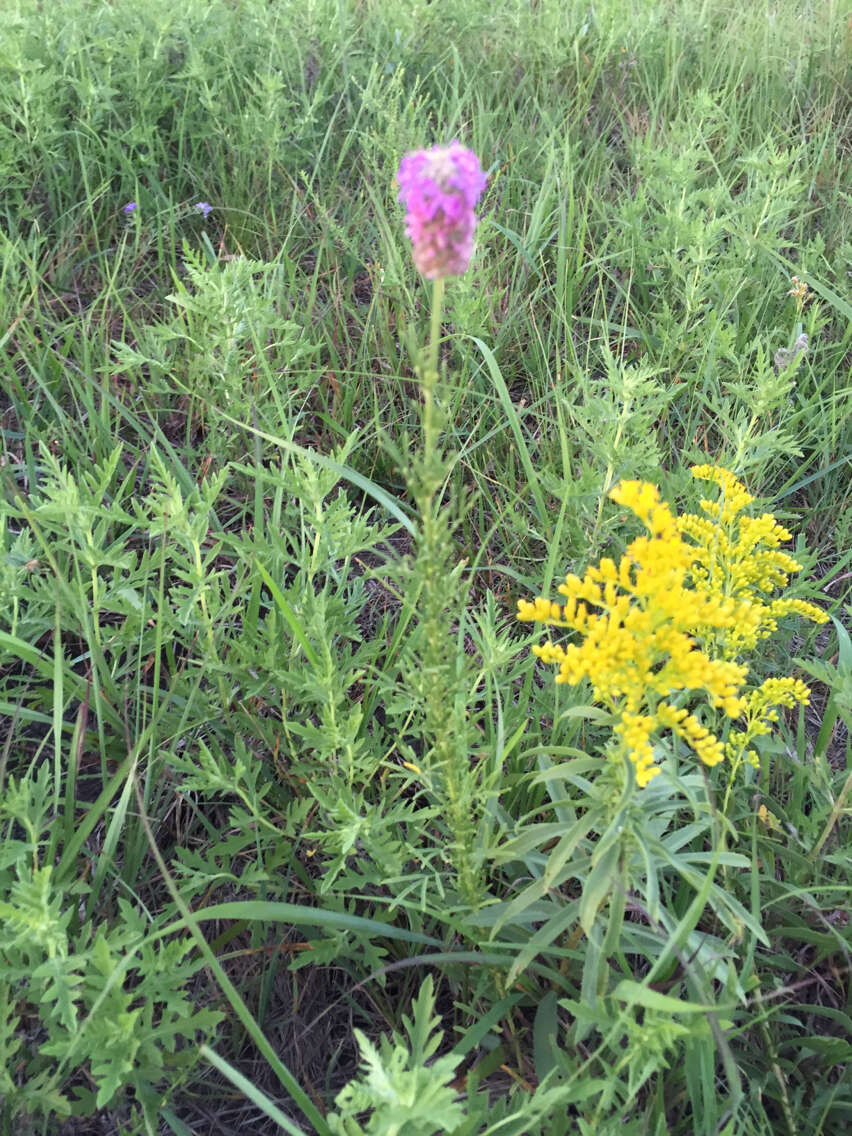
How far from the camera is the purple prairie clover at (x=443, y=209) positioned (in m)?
0.99

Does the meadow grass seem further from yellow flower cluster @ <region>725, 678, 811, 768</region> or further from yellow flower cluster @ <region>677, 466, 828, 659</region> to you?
yellow flower cluster @ <region>677, 466, 828, 659</region>

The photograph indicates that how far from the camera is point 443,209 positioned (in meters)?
0.99

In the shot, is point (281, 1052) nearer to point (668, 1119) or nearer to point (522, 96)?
point (668, 1119)

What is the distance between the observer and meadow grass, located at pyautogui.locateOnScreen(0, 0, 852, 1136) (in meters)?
1.33

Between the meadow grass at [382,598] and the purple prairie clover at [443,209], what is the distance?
0.11 meters

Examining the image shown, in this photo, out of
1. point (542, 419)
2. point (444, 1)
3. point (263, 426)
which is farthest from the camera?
point (444, 1)

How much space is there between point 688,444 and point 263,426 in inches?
47.4

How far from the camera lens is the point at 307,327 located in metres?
2.69

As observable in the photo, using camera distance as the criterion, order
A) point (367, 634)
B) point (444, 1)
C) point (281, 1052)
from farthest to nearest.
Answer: point (444, 1)
point (367, 634)
point (281, 1052)

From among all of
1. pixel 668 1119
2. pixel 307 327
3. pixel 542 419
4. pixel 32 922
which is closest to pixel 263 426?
pixel 307 327

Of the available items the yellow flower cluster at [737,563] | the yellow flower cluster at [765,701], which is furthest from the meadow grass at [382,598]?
the yellow flower cluster at [737,563]

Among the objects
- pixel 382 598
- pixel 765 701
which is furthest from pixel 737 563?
pixel 382 598

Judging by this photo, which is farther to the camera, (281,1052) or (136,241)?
(136,241)

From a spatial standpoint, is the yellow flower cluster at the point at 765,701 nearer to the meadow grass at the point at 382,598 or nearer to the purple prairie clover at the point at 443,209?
the meadow grass at the point at 382,598
